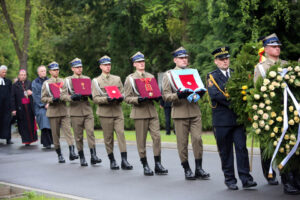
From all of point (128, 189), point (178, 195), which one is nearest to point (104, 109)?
point (128, 189)

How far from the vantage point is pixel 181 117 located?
1044cm

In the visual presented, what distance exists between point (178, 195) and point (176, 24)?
2102 cm

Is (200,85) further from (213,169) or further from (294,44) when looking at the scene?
(294,44)

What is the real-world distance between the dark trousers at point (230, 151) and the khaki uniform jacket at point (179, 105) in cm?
118

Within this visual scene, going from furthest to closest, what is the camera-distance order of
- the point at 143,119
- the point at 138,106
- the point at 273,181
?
the point at 138,106
the point at 143,119
the point at 273,181

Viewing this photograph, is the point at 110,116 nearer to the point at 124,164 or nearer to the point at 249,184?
the point at 124,164

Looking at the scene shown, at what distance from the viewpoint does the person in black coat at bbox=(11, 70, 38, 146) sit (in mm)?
18719

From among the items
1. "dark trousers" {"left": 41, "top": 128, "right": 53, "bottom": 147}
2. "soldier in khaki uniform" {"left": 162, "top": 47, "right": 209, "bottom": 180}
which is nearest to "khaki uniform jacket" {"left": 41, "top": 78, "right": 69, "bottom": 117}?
"dark trousers" {"left": 41, "top": 128, "right": 53, "bottom": 147}

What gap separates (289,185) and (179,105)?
2.76 m

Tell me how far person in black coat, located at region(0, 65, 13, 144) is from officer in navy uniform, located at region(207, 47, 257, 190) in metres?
12.2

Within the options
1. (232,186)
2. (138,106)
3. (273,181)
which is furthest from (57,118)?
(273,181)

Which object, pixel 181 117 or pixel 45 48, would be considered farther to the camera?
pixel 45 48

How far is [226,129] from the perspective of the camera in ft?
30.2

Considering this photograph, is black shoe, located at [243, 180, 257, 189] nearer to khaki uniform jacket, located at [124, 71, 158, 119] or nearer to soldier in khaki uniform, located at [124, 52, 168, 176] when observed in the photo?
soldier in khaki uniform, located at [124, 52, 168, 176]
